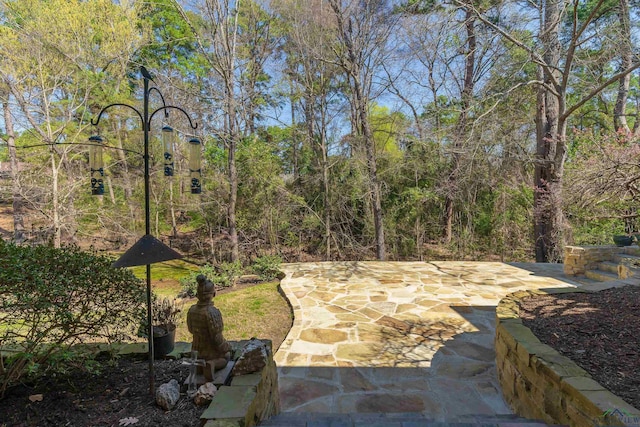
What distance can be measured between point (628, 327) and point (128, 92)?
13338 millimetres

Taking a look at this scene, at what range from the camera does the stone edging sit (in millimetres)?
1616

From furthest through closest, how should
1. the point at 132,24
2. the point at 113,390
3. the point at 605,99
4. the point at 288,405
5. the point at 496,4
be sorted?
the point at 605,99
the point at 132,24
the point at 496,4
the point at 288,405
the point at 113,390

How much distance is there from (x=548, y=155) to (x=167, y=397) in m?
8.55

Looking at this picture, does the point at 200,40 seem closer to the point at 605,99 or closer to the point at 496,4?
the point at 496,4

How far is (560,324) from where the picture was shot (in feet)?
9.25

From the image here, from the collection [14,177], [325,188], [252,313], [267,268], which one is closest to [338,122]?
[325,188]

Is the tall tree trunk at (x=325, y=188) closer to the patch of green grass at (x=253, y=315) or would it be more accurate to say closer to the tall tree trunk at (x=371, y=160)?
the tall tree trunk at (x=371, y=160)

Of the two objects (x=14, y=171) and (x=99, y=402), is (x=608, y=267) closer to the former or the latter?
(x=99, y=402)

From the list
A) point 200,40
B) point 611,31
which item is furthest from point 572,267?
point 200,40

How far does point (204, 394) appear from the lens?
191cm

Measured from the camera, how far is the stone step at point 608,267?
540cm

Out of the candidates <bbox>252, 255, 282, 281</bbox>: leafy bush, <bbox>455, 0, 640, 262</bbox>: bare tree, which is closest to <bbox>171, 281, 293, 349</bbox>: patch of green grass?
<bbox>252, 255, 282, 281</bbox>: leafy bush

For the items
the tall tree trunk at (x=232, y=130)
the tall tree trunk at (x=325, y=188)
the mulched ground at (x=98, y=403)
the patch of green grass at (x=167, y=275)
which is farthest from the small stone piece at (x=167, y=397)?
the tall tree trunk at (x=325, y=188)

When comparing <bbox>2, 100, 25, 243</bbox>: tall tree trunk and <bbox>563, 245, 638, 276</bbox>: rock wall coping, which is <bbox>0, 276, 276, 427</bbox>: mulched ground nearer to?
<bbox>2, 100, 25, 243</bbox>: tall tree trunk
